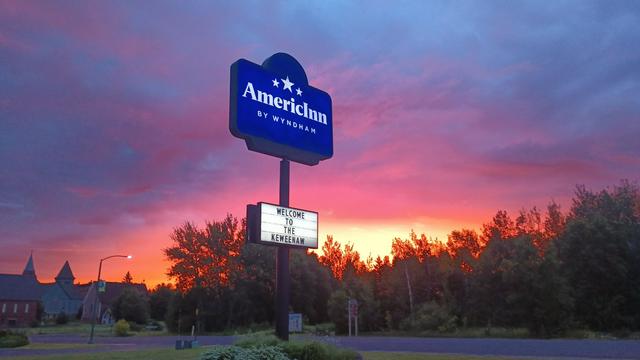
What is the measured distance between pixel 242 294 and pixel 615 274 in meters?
40.2

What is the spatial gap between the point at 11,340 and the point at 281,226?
1444 inches

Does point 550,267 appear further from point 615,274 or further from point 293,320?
point 293,320

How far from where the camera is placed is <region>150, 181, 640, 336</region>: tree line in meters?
40.8

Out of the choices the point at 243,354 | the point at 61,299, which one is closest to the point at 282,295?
the point at 243,354

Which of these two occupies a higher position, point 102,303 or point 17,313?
point 102,303

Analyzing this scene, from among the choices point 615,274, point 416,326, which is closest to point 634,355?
point 615,274

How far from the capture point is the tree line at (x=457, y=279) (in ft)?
134

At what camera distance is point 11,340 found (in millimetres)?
39625

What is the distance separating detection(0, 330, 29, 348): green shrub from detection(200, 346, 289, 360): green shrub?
3697cm

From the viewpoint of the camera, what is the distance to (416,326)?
47.7m

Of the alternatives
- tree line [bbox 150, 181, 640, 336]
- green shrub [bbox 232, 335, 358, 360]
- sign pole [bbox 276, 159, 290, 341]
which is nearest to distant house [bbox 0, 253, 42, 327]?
tree line [bbox 150, 181, 640, 336]

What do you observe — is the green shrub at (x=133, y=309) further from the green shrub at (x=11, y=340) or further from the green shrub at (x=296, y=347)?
the green shrub at (x=296, y=347)

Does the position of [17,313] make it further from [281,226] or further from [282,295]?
A: [281,226]

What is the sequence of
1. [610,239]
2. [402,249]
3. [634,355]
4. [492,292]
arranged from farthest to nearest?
[402,249] → [492,292] → [610,239] → [634,355]
